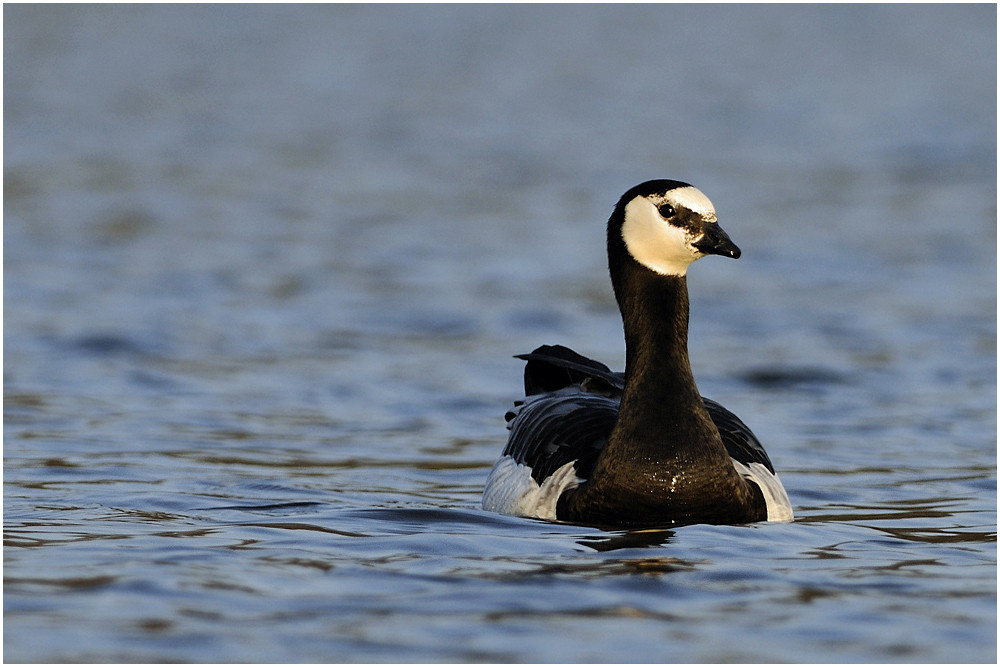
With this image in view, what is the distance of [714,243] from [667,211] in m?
0.33

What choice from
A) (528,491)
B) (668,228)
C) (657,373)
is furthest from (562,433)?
(668,228)

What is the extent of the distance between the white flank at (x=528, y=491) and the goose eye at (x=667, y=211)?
58.4 inches

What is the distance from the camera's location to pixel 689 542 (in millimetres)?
7969

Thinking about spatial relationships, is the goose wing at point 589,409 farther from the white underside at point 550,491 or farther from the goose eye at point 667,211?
the goose eye at point 667,211

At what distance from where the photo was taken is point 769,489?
347 inches

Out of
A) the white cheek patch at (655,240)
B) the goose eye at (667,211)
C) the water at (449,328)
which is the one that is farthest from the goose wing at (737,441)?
the goose eye at (667,211)

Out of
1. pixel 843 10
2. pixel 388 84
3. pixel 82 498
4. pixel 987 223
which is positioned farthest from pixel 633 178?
pixel 843 10

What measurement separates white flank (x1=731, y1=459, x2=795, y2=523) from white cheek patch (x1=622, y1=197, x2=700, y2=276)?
1.18 metres

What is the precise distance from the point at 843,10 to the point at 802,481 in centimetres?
3459

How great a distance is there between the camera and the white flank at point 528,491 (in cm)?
875

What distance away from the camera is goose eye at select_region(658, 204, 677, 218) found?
8.52m

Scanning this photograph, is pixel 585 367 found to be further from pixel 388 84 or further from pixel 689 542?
pixel 388 84

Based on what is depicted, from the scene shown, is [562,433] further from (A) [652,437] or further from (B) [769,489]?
(B) [769,489]

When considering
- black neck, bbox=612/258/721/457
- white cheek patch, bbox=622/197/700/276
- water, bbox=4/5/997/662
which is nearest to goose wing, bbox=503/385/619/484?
black neck, bbox=612/258/721/457
